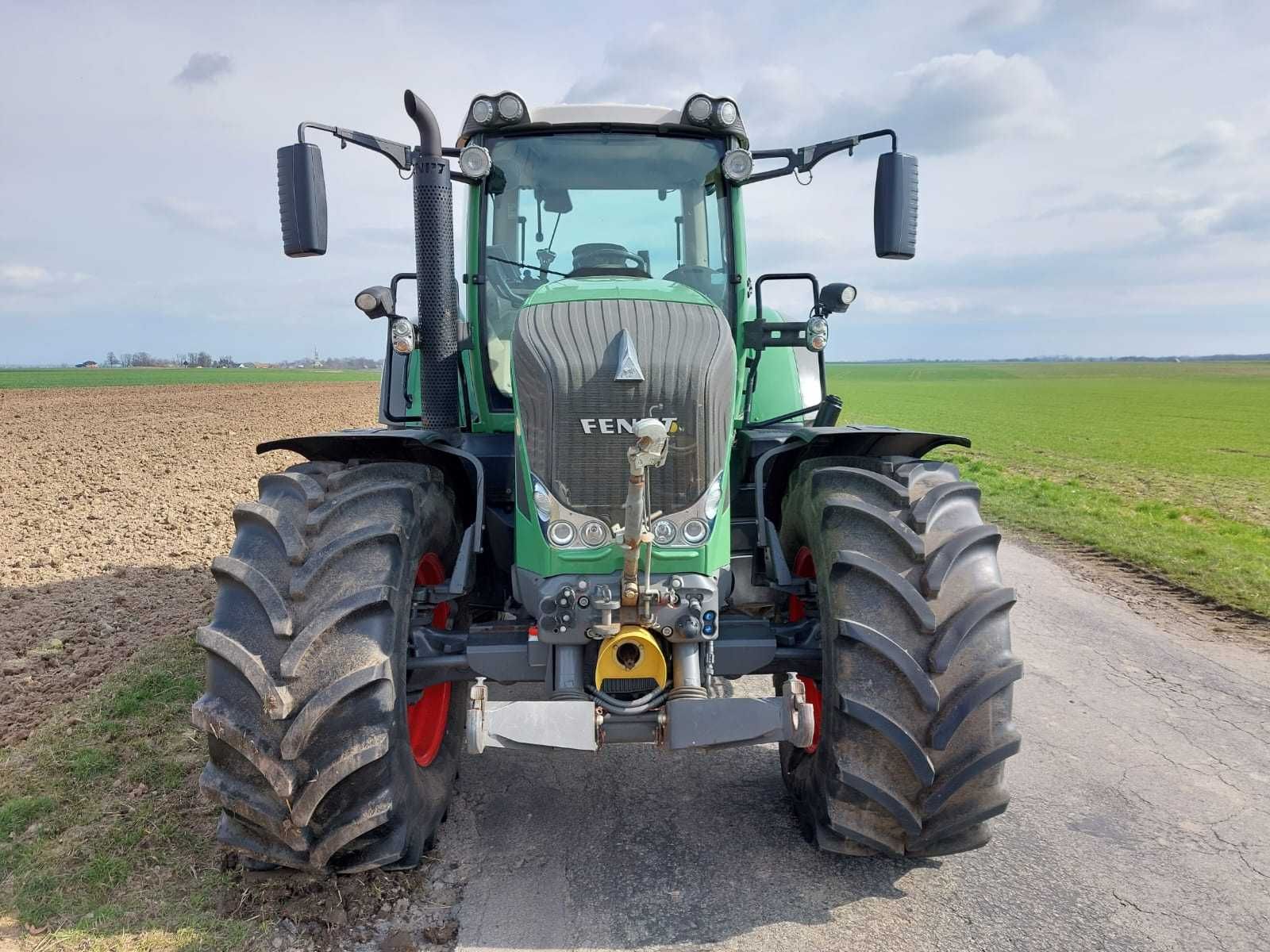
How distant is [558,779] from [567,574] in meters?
1.42

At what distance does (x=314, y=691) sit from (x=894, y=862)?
217 centimetres

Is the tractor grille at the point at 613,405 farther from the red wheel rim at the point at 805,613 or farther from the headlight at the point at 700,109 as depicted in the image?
the headlight at the point at 700,109

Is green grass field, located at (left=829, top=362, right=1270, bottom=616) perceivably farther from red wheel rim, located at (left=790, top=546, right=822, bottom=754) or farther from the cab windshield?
the cab windshield

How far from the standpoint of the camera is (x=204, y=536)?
8922 mm

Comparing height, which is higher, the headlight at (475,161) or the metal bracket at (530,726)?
the headlight at (475,161)

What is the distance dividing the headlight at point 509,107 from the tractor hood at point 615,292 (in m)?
0.84

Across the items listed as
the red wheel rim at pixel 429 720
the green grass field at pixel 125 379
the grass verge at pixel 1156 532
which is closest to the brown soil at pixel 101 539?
the red wheel rim at pixel 429 720

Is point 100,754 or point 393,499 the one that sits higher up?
point 393,499

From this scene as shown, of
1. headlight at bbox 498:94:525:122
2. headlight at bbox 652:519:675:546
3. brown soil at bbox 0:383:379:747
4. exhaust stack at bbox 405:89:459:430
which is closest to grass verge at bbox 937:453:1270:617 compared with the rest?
headlight at bbox 652:519:675:546

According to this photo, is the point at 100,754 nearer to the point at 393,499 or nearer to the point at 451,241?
the point at 393,499

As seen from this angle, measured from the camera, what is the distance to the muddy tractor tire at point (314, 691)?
2.89m

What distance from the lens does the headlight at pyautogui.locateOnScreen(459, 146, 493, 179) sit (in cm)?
409

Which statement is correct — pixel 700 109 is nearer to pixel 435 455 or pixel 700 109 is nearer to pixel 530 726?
pixel 435 455

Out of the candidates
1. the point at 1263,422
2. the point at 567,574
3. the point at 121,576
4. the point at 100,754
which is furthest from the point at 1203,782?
the point at 1263,422
